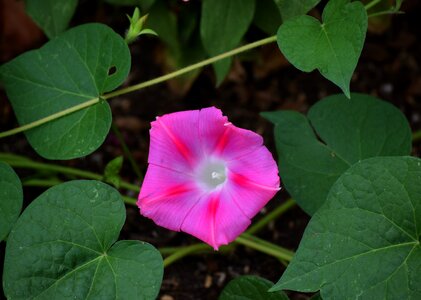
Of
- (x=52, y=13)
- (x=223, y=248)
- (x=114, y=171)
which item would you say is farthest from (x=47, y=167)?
(x=223, y=248)

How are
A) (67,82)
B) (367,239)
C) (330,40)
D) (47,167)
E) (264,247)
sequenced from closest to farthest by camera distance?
(367,239)
(330,40)
(67,82)
(264,247)
(47,167)

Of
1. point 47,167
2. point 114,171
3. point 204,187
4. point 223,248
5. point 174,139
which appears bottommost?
point 223,248

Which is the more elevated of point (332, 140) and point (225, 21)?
point (225, 21)

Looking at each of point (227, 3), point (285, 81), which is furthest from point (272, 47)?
point (227, 3)

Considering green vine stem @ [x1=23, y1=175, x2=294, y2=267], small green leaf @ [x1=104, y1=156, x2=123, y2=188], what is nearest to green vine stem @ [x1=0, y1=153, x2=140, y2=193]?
green vine stem @ [x1=23, y1=175, x2=294, y2=267]

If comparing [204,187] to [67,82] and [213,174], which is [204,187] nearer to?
[213,174]

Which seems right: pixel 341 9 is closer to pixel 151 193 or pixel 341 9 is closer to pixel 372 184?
pixel 372 184

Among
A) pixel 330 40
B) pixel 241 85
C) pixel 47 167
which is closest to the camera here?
pixel 330 40

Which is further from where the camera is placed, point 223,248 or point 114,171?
point 223,248
